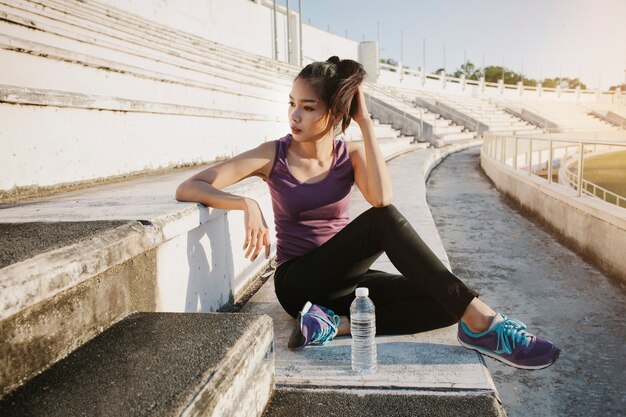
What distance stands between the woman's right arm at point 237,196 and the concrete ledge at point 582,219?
11.4 ft

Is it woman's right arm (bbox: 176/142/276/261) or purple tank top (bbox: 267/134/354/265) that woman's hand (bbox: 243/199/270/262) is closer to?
woman's right arm (bbox: 176/142/276/261)

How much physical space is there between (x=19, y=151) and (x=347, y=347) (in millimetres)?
2138

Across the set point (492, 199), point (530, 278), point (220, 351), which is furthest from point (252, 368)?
point (492, 199)

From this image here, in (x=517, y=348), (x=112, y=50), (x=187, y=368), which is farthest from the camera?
(x=112, y=50)

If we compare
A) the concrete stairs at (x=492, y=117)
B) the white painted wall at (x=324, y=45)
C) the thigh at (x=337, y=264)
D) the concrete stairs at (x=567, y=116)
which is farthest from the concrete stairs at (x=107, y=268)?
the concrete stairs at (x=567, y=116)

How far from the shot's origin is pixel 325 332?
225cm

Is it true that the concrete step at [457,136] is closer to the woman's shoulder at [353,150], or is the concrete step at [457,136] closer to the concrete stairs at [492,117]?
the concrete stairs at [492,117]

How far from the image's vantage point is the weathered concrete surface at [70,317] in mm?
1225

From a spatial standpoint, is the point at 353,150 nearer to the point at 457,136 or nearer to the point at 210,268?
the point at 210,268

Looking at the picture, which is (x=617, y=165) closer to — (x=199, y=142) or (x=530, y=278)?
(x=530, y=278)

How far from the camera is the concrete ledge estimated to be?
455cm

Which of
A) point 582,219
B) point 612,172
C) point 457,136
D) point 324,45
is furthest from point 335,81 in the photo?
point 324,45

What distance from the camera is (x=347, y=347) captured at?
225 cm

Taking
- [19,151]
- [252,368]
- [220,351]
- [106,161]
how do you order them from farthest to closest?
[106,161]
[19,151]
[252,368]
[220,351]
